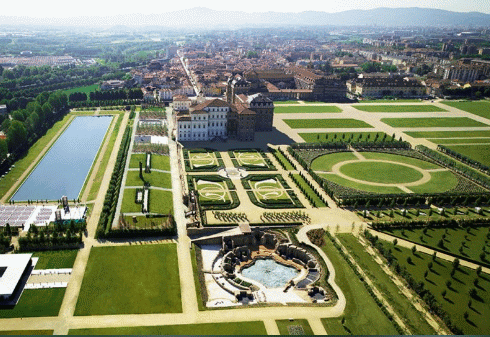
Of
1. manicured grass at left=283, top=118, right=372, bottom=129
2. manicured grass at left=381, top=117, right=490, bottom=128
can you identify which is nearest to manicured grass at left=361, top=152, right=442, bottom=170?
manicured grass at left=283, top=118, right=372, bottom=129

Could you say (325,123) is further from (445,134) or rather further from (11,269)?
(11,269)

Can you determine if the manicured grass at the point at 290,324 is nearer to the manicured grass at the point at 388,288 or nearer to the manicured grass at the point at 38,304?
the manicured grass at the point at 388,288

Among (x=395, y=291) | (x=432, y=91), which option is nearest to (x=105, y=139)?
(x=395, y=291)

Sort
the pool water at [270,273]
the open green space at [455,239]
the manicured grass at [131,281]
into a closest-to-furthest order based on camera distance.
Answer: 1. the manicured grass at [131,281]
2. the pool water at [270,273]
3. the open green space at [455,239]

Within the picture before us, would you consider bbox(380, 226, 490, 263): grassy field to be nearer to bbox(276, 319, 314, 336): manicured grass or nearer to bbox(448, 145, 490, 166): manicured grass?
bbox(276, 319, 314, 336): manicured grass

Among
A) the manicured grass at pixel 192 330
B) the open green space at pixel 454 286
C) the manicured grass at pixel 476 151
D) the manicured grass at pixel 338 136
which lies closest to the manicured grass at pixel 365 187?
the open green space at pixel 454 286

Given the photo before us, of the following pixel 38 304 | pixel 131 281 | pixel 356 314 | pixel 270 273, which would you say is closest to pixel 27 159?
pixel 38 304

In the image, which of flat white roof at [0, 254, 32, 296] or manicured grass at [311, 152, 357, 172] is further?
manicured grass at [311, 152, 357, 172]
